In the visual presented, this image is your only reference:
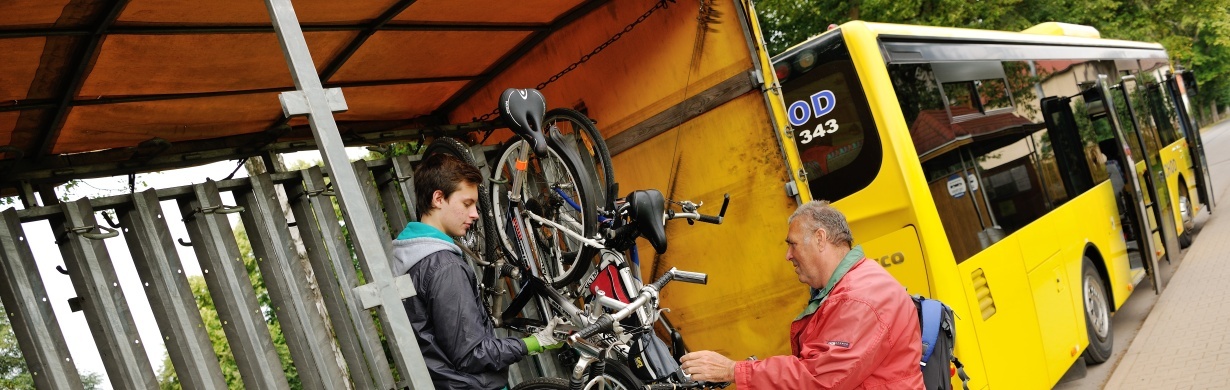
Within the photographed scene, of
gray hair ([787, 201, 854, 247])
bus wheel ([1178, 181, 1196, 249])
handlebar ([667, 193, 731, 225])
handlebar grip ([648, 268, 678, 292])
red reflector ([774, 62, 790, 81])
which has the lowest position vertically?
bus wheel ([1178, 181, 1196, 249])

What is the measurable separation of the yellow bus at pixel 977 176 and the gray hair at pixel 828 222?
4.07 feet

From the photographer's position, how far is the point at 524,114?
417 centimetres

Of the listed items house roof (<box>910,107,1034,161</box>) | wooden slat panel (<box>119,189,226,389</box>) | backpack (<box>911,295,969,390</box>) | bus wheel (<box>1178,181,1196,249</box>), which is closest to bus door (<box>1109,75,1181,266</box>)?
bus wheel (<box>1178,181,1196,249</box>)

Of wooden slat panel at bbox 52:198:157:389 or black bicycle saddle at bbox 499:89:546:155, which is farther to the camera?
black bicycle saddle at bbox 499:89:546:155

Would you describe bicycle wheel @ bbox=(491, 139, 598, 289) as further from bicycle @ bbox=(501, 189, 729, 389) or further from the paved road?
the paved road

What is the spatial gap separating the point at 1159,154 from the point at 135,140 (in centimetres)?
1113

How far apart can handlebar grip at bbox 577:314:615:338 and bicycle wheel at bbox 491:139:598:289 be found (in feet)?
1.84

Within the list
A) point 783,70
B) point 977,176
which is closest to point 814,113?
point 783,70

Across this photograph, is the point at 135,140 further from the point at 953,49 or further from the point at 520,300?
the point at 953,49

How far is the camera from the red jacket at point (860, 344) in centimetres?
307

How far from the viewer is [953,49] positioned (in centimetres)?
668

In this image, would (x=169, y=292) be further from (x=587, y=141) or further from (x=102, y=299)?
(x=587, y=141)

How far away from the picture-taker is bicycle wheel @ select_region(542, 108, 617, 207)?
15.0 ft

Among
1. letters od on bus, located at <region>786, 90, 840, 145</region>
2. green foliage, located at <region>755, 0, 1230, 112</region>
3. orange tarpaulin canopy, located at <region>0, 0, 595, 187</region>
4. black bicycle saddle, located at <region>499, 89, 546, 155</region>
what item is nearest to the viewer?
orange tarpaulin canopy, located at <region>0, 0, 595, 187</region>
